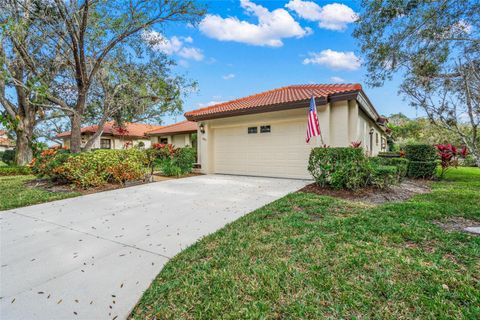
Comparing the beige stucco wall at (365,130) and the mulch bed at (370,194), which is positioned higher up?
the beige stucco wall at (365,130)

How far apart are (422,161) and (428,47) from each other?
5692mm

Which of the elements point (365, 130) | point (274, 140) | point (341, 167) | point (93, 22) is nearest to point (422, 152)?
point (365, 130)

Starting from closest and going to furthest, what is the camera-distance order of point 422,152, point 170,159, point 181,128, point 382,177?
point 382,177 → point 422,152 → point 170,159 → point 181,128

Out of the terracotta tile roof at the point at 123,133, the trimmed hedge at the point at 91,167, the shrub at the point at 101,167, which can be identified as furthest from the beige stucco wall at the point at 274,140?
the terracotta tile roof at the point at 123,133

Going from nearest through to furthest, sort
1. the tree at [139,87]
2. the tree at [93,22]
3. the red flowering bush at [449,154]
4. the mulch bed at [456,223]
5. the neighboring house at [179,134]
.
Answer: the mulch bed at [456,223] < the red flowering bush at [449,154] < the tree at [93,22] < the tree at [139,87] < the neighboring house at [179,134]

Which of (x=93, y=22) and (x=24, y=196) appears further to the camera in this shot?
(x=93, y=22)

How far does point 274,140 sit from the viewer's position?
10.1 m

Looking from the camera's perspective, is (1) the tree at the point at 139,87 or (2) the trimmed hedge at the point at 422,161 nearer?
(2) the trimmed hedge at the point at 422,161

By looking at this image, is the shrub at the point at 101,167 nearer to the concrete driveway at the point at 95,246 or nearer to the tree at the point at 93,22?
the concrete driveway at the point at 95,246

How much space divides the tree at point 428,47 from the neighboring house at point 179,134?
48.8 ft

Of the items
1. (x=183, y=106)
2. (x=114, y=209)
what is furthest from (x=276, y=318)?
(x=183, y=106)

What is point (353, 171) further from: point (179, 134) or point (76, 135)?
point (179, 134)

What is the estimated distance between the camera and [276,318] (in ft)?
6.11

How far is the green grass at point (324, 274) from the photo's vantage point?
1943 millimetres
